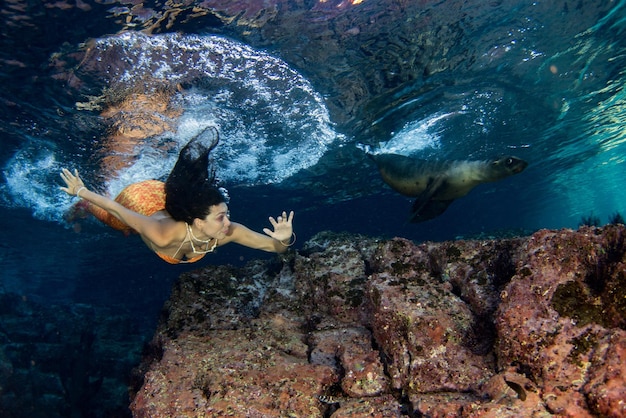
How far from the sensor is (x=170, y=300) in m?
4.76

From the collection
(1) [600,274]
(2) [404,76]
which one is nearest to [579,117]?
(2) [404,76]

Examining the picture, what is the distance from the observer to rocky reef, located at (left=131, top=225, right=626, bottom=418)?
7.88 feet

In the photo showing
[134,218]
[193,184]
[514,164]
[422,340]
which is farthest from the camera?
[514,164]

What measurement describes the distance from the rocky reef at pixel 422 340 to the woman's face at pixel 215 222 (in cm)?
114

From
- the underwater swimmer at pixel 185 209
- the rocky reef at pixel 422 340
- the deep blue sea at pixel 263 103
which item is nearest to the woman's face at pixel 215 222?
the underwater swimmer at pixel 185 209

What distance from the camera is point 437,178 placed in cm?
857

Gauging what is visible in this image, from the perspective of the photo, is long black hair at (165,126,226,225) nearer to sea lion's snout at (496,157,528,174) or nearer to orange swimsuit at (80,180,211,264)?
orange swimsuit at (80,180,211,264)

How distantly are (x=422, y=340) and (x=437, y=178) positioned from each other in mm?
6120

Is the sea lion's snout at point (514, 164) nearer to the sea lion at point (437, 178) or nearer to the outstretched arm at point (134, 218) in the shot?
the sea lion at point (437, 178)

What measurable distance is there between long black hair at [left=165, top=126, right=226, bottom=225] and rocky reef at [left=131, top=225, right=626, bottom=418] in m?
1.43

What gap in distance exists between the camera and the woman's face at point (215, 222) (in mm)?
4262

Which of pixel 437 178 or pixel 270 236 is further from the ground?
pixel 270 236

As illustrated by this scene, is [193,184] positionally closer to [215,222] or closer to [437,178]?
[215,222]

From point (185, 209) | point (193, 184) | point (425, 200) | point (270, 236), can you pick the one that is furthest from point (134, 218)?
point (425, 200)
